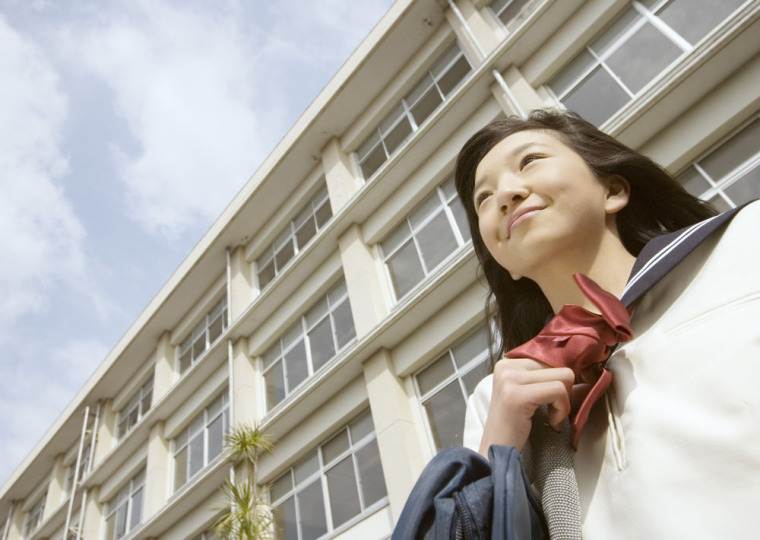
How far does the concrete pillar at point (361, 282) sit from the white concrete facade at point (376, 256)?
42 mm

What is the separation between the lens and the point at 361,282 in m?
10.0

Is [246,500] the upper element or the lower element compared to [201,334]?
lower

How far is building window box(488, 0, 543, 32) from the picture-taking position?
977 centimetres

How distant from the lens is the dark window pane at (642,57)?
7.31 metres

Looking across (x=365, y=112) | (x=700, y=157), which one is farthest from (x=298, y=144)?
(x=700, y=157)

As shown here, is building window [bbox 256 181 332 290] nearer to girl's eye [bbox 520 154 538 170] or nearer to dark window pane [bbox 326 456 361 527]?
dark window pane [bbox 326 456 361 527]

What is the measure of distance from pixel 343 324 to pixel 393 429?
3022 mm

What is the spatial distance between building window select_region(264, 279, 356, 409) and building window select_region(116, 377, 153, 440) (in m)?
6.04

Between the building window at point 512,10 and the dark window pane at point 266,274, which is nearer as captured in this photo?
the building window at point 512,10

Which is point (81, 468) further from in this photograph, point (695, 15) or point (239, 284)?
point (695, 15)

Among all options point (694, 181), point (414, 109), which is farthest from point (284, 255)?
point (694, 181)

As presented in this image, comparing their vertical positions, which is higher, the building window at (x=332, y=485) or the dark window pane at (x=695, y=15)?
the dark window pane at (x=695, y=15)

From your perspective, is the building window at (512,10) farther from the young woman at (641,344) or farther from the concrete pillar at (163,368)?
the concrete pillar at (163,368)

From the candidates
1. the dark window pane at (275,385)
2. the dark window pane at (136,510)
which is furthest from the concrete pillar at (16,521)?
the dark window pane at (275,385)
